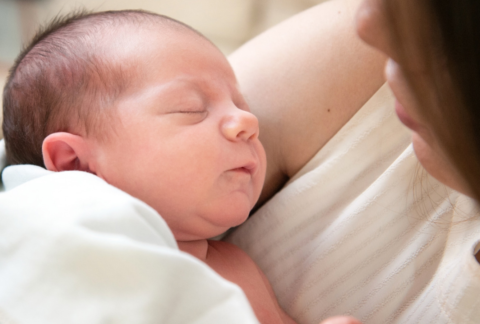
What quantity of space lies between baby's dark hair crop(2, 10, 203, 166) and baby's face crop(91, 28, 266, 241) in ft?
0.14

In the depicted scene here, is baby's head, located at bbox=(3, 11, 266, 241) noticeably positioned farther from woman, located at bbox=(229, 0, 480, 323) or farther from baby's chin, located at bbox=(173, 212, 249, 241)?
woman, located at bbox=(229, 0, 480, 323)

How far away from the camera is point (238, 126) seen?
26.9 inches

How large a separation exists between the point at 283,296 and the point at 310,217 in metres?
0.16

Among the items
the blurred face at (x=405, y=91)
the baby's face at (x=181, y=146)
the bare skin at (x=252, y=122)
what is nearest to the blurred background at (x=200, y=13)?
the bare skin at (x=252, y=122)

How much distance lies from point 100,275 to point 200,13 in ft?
5.79

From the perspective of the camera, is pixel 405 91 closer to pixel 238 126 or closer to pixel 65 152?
pixel 238 126

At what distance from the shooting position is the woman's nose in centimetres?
68

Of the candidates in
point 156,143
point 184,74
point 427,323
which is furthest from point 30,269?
point 427,323

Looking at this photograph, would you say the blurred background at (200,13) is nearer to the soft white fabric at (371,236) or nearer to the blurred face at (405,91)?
the soft white fabric at (371,236)

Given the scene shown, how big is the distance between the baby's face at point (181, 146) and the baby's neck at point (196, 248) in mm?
24

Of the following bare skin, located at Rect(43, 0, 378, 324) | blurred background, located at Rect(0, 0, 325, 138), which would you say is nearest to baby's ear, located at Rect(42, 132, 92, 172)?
bare skin, located at Rect(43, 0, 378, 324)

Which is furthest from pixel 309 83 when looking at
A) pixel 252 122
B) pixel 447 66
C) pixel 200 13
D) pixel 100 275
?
pixel 200 13

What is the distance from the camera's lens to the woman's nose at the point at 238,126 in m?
0.68

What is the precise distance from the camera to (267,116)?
88cm
